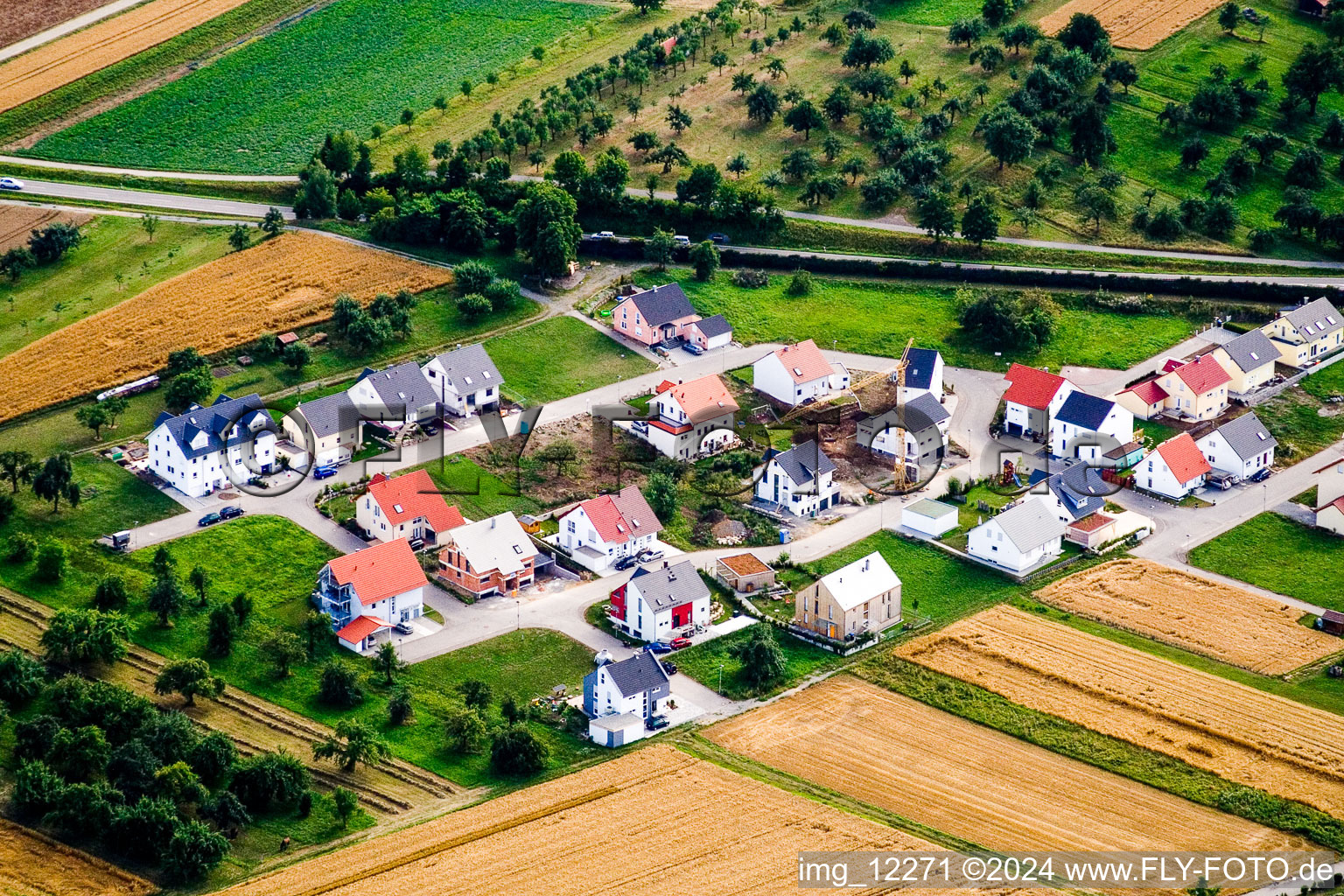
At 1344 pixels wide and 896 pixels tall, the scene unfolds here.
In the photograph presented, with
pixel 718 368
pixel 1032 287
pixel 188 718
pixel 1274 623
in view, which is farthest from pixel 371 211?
pixel 1274 623

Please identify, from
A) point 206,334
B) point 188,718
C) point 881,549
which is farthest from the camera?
point 206,334

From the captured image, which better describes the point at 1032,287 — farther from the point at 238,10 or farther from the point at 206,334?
the point at 238,10

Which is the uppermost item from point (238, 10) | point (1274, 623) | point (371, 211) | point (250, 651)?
point (238, 10)

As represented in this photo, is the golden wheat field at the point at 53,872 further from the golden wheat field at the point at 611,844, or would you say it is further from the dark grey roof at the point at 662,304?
the dark grey roof at the point at 662,304

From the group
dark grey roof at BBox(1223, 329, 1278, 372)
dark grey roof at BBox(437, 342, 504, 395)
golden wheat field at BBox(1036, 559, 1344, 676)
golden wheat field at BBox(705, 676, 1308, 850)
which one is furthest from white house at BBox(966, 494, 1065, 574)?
dark grey roof at BBox(437, 342, 504, 395)

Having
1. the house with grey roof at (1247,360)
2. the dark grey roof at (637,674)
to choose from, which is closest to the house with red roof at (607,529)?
the dark grey roof at (637,674)

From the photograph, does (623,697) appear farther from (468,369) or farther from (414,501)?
(468,369)

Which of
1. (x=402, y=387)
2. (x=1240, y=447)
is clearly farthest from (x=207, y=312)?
(x=1240, y=447)
